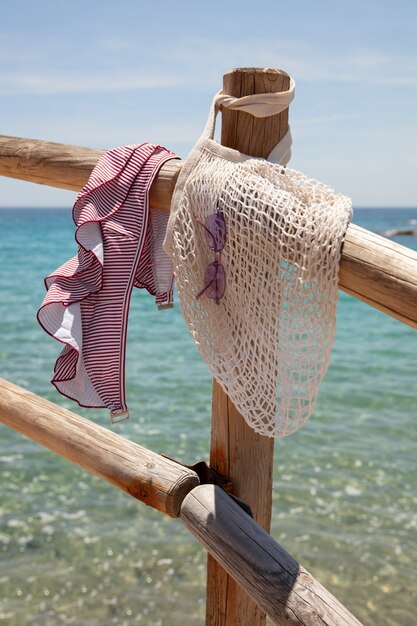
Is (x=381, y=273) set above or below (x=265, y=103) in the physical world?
below

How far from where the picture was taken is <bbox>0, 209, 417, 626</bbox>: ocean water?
3182 mm

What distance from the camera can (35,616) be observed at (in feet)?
10.00

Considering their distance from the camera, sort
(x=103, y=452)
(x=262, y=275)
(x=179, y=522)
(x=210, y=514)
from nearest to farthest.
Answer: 1. (x=262, y=275)
2. (x=210, y=514)
3. (x=103, y=452)
4. (x=179, y=522)

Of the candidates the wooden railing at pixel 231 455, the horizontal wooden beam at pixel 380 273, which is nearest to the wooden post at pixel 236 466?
the wooden railing at pixel 231 455

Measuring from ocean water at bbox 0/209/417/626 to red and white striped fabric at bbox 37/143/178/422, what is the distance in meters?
1.95

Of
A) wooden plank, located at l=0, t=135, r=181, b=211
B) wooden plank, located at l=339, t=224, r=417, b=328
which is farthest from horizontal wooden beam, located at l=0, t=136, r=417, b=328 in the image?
wooden plank, located at l=0, t=135, r=181, b=211

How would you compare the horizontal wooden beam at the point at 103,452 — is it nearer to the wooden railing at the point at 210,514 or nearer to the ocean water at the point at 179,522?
the wooden railing at the point at 210,514

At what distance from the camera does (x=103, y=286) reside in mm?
1463

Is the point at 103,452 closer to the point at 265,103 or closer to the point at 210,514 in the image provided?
the point at 210,514

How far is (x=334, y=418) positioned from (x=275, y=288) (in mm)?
4275

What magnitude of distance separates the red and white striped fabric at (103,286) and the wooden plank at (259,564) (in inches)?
9.6

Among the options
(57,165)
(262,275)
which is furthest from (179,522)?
(262,275)

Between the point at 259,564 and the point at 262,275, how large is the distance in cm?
51

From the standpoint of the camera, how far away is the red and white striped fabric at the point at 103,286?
1.45m
